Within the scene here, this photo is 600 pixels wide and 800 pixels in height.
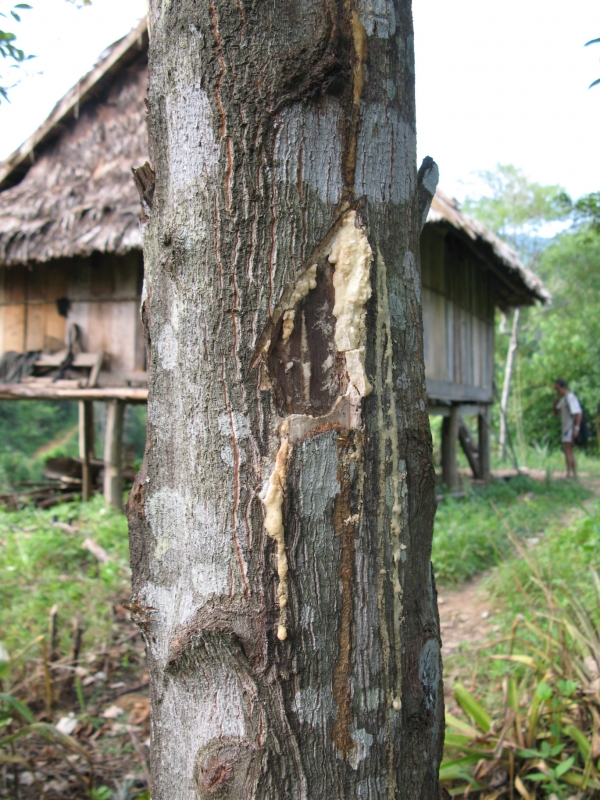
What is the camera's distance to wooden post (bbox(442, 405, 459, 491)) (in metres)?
8.56

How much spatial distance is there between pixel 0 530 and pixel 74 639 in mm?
2988

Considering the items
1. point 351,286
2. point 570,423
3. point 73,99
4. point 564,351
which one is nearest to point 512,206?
point 564,351

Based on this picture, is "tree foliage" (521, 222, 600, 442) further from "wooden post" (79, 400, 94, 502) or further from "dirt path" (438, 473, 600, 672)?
"dirt path" (438, 473, 600, 672)

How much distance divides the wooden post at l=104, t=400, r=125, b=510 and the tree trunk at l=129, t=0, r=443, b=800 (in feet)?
20.3

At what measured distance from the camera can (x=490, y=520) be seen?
20.4ft

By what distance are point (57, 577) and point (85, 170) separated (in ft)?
15.1

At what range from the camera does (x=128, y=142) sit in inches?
265

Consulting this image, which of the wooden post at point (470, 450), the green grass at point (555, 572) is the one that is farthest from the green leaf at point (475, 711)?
the wooden post at point (470, 450)

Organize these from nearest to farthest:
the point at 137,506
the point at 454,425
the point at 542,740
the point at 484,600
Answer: the point at 137,506
the point at 542,740
the point at 484,600
the point at 454,425

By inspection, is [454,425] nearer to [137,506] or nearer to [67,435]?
[137,506]

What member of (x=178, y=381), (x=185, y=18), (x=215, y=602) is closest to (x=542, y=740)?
(x=215, y=602)

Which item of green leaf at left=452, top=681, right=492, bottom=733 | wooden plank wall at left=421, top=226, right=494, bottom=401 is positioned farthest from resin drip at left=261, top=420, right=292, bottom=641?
wooden plank wall at left=421, top=226, right=494, bottom=401

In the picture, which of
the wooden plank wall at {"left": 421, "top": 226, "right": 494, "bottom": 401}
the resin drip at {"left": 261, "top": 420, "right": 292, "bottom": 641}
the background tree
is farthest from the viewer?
the background tree

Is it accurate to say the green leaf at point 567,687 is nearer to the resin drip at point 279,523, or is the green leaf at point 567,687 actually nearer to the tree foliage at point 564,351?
the resin drip at point 279,523
